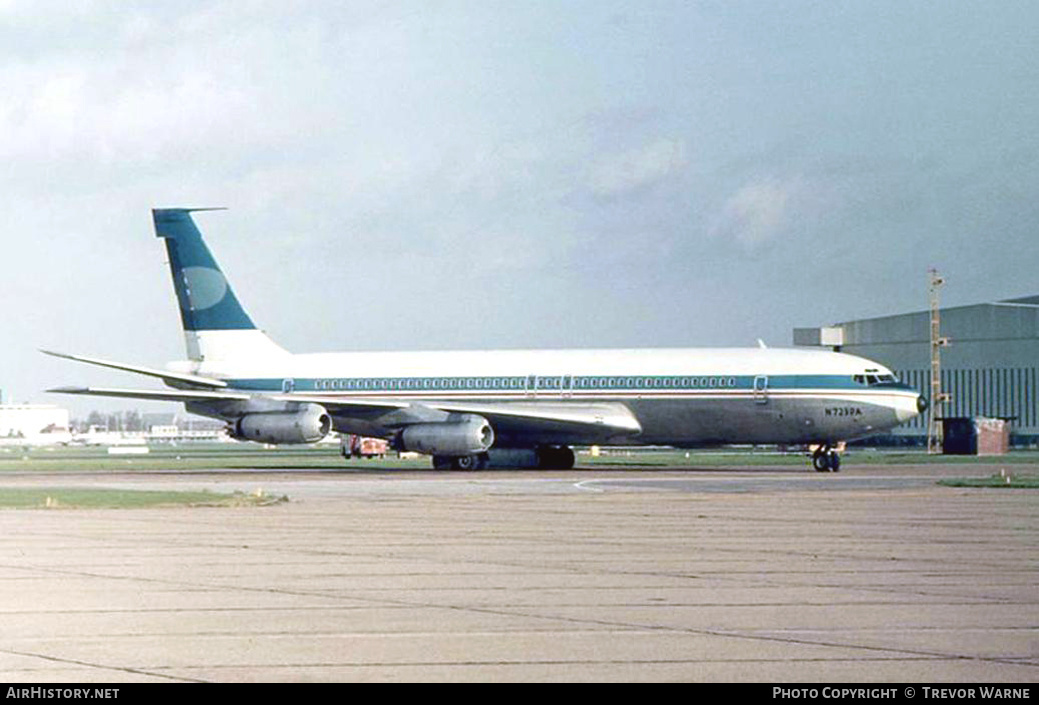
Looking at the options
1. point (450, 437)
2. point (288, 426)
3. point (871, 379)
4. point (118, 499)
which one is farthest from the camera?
point (288, 426)

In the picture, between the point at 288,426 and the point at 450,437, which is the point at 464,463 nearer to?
the point at 450,437

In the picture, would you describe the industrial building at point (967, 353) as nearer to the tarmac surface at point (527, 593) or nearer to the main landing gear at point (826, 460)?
the main landing gear at point (826, 460)

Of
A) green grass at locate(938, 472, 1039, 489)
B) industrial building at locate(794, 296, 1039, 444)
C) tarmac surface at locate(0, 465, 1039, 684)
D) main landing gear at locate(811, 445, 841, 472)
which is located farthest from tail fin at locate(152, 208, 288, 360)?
industrial building at locate(794, 296, 1039, 444)

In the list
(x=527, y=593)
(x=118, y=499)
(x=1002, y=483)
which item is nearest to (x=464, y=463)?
(x=1002, y=483)

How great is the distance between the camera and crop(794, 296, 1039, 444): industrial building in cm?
11612

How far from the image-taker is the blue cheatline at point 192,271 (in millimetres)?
66188

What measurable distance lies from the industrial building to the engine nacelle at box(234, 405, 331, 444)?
61739 mm

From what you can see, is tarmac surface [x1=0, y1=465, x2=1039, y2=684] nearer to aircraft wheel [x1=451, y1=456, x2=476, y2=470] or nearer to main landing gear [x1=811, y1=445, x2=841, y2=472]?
main landing gear [x1=811, y1=445, x2=841, y2=472]

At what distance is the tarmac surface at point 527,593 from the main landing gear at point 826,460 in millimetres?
22314

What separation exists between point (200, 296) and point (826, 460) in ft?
78.0

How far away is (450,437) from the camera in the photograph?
58.2 meters

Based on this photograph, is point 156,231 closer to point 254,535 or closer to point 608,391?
point 608,391

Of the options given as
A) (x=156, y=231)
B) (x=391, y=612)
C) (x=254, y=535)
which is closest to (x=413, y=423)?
(x=156, y=231)

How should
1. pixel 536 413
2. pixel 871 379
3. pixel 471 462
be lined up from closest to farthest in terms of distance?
pixel 871 379, pixel 536 413, pixel 471 462
